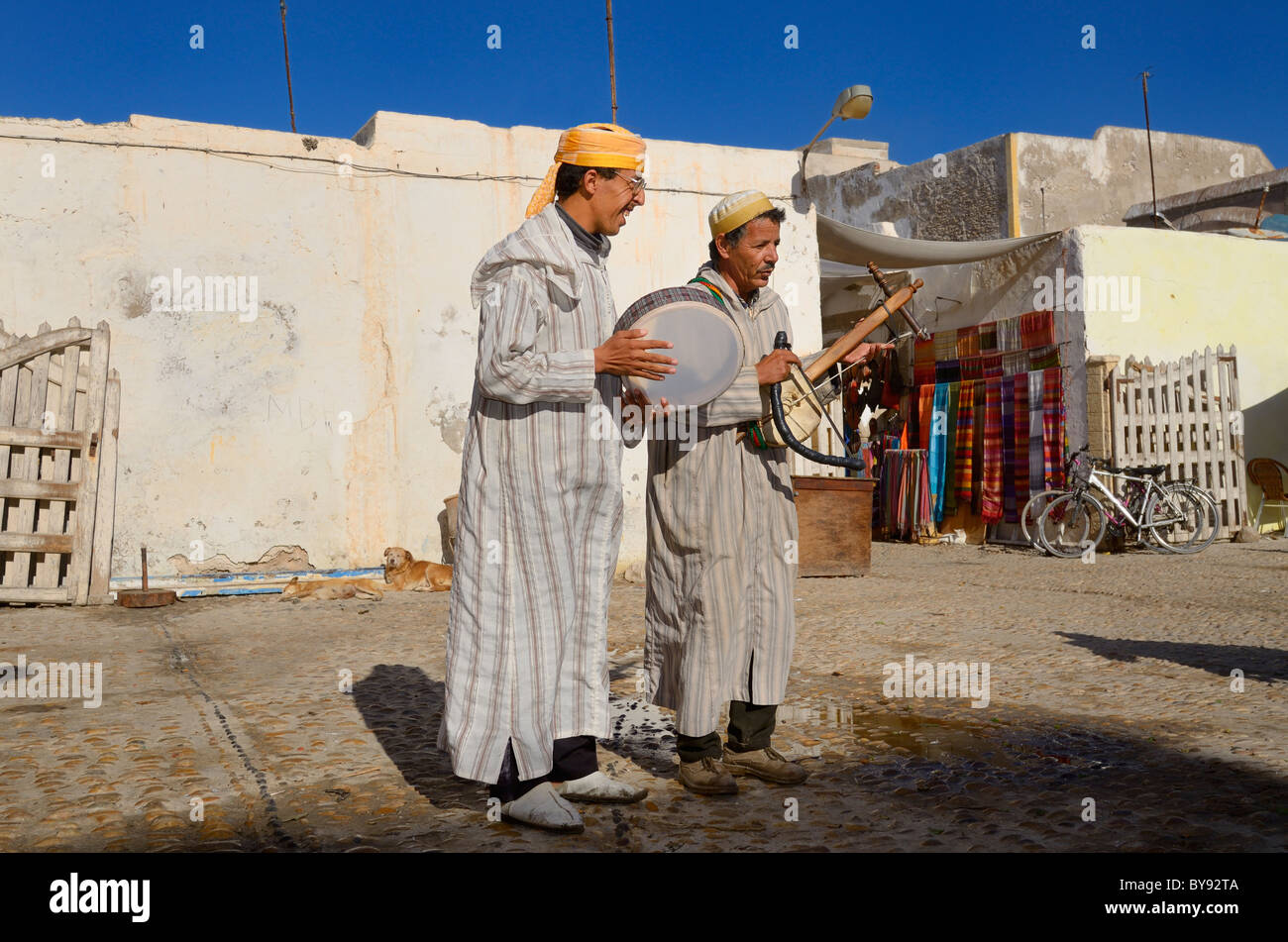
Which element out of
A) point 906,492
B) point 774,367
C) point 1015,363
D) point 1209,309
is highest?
point 1209,309

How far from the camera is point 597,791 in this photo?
292 centimetres

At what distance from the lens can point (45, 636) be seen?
618cm

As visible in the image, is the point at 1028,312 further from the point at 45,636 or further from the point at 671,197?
the point at 45,636

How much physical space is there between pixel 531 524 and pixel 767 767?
1.05 m

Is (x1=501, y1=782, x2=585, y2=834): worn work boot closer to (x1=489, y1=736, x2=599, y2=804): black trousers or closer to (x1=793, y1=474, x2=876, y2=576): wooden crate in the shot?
(x1=489, y1=736, x2=599, y2=804): black trousers

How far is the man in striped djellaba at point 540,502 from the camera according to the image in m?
2.69

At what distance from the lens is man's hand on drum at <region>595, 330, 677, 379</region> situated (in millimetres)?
2711

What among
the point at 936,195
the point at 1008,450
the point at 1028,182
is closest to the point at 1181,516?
the point at 1008,450

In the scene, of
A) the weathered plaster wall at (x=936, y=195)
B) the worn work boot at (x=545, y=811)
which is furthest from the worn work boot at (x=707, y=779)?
the weathered plaster wall at (x=936, y=195)

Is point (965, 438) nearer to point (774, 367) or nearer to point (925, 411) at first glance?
point (925, 411)

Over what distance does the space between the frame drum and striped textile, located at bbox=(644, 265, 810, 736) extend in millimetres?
73

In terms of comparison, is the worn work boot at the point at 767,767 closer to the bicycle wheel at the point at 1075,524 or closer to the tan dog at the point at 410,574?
the tan dog at the point at 410,574

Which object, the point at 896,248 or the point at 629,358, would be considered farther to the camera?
the point at 896,248
